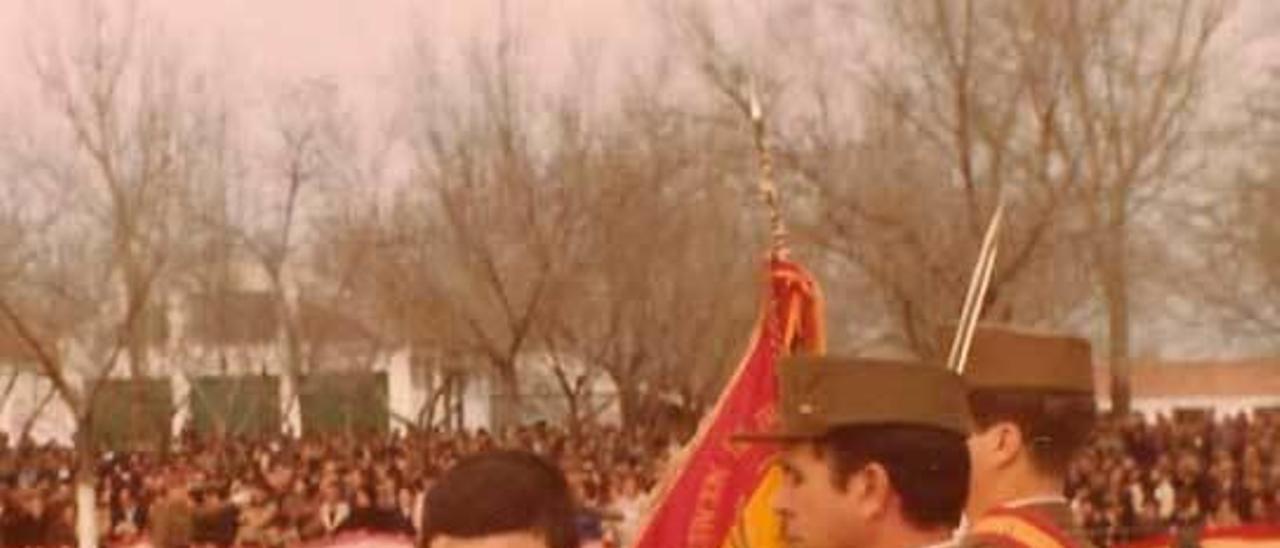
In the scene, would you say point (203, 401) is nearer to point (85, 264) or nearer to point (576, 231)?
point (85, 264)

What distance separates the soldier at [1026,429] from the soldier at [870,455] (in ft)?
2.24

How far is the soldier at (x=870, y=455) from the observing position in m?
4.27

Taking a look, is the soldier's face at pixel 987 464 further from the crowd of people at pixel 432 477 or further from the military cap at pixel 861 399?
the crowd of people at pixel 432 477

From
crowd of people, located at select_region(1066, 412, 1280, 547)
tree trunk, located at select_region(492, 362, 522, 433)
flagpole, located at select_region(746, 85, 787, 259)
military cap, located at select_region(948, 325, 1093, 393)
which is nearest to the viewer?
military cap, located at select_region(948, 325, 1093, 393)

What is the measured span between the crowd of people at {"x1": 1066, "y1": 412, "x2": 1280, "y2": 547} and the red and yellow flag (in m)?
15.2

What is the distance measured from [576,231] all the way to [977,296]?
35.5 meters

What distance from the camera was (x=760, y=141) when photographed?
7.47 m

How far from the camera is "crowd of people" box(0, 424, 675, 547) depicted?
18.6m

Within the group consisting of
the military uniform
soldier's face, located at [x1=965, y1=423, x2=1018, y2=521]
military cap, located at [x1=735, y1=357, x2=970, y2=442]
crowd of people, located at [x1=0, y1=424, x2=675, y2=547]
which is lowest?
the military uniform

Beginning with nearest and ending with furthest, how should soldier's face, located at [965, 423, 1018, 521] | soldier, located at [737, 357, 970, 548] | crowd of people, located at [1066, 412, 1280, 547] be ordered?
soldier, located at [737, 357, 970, 548]
soldier's face, located at [965, 423, 1018, 521]
crowd of people, located at [1066, 412, 1280, 547]

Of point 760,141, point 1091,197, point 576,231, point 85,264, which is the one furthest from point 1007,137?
point 760,141

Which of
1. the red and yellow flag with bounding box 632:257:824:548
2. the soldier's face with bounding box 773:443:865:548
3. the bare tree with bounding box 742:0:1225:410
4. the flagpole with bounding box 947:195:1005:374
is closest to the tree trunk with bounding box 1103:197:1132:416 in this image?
the bare tree with bounding box 742:0:1225:410

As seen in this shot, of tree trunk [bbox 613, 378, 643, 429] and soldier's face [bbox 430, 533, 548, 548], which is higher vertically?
tree trunk [bbox 613, 378, 643, 429]

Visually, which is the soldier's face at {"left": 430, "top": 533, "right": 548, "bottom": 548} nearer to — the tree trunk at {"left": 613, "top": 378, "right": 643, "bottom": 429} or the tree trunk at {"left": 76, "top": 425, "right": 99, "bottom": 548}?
the tree trunk at {"left": 76, "top": 425, "right": 99, "bottom": 548}
